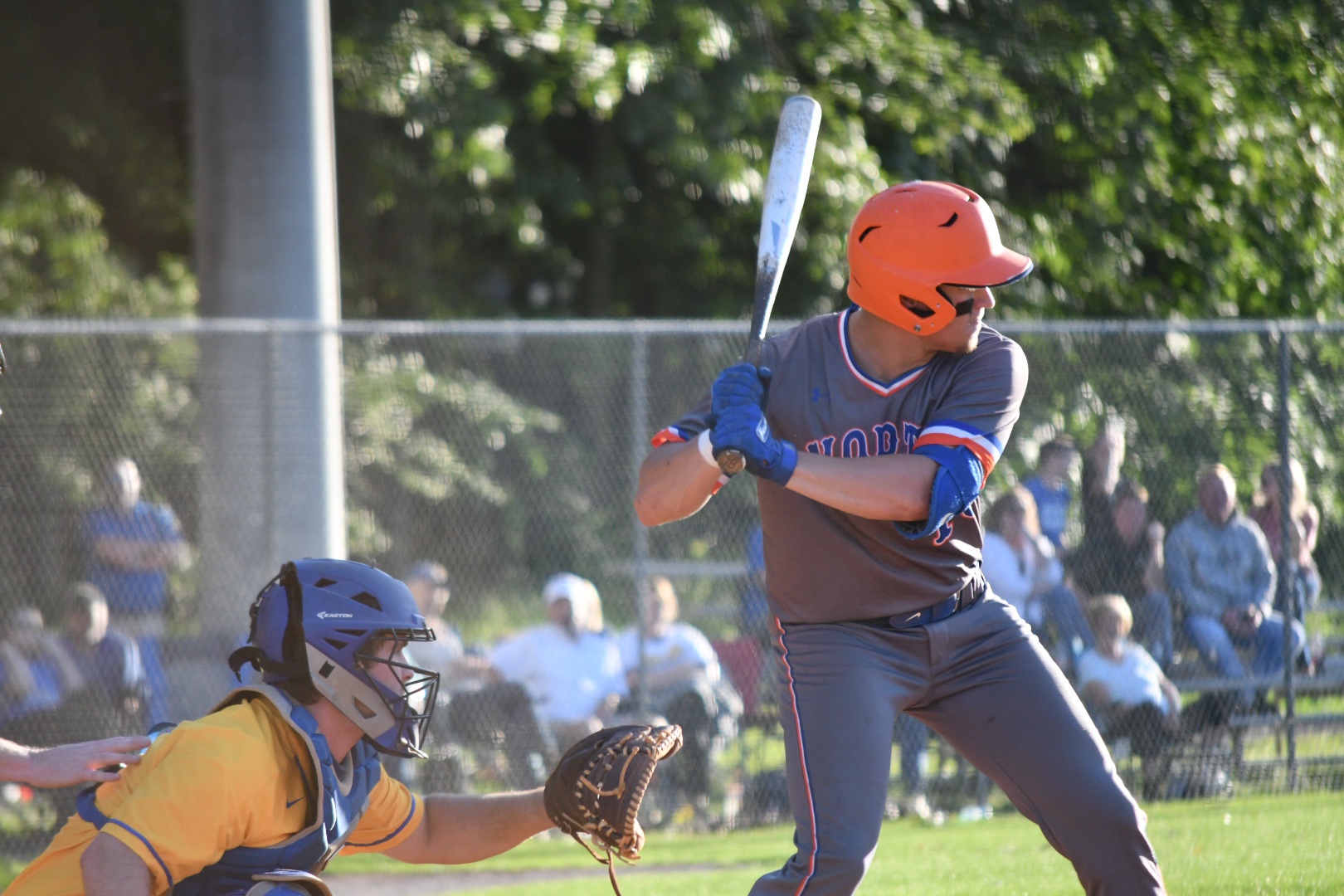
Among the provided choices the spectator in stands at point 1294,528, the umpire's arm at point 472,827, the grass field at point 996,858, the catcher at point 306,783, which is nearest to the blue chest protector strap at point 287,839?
the catcher at point 306,783

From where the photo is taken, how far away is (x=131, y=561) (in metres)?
6.55

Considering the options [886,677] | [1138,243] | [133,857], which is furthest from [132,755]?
[1138,243]

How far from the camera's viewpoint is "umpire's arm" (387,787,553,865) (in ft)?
10.4

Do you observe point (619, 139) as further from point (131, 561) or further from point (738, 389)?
point (738, 389)

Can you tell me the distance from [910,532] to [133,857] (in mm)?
1740

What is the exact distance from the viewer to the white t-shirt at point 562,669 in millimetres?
6820

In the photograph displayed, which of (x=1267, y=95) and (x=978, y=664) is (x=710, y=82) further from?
(x=978, y=664)

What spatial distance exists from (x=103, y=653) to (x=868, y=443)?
4.56 metres

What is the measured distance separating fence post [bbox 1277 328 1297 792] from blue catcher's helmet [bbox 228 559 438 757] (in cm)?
534

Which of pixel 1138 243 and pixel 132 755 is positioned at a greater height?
pixel 132 755

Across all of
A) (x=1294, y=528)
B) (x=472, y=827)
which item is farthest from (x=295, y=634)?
(x=1294, y=528)

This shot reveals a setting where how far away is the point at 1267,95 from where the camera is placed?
465 inches

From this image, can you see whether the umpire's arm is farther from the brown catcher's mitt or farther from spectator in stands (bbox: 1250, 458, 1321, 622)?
spectator in stands (bbox: 1250, 458, 1321, 622)

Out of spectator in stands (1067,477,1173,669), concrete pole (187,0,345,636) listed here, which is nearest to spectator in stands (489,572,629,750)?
concrete pole (187,0,345,636)
